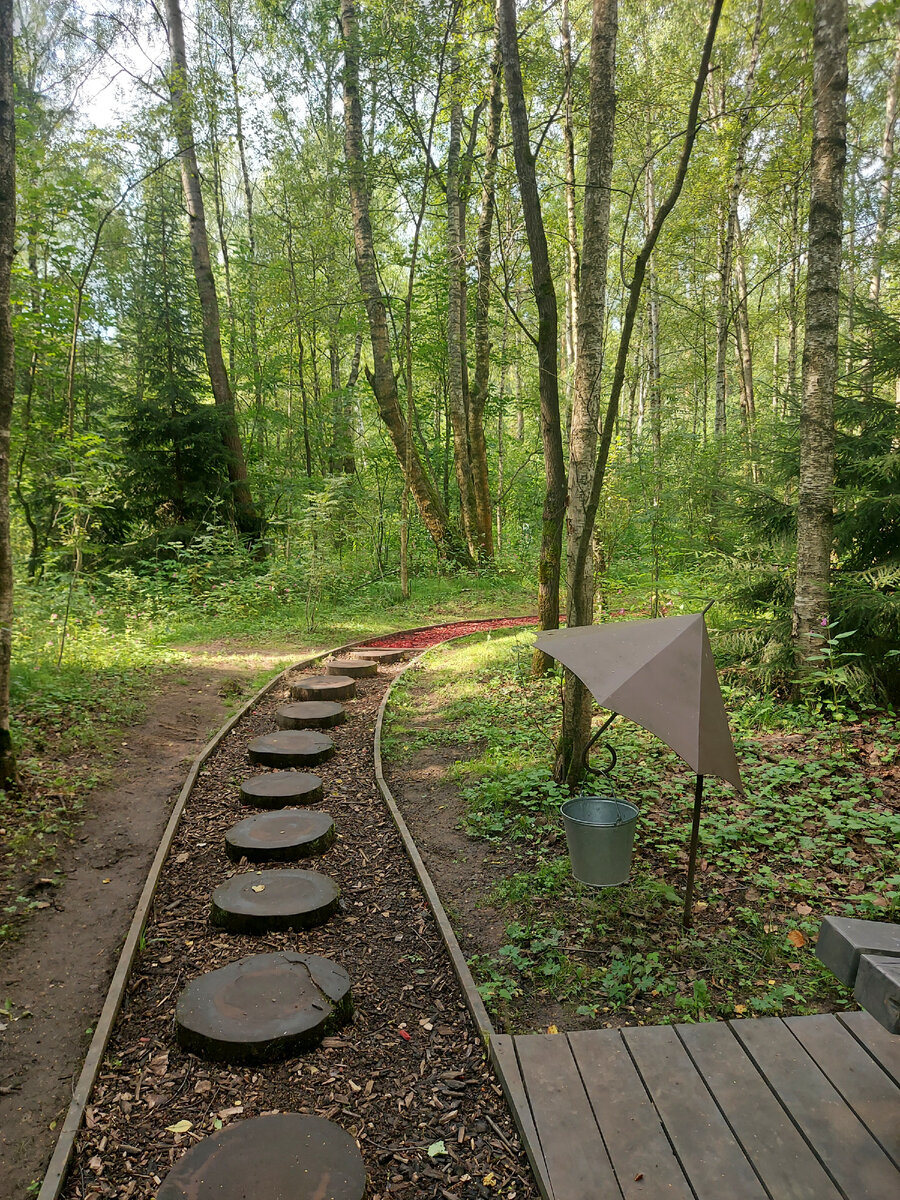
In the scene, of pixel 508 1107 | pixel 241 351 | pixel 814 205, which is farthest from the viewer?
pixel 241 351

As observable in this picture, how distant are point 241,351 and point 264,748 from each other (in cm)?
1689

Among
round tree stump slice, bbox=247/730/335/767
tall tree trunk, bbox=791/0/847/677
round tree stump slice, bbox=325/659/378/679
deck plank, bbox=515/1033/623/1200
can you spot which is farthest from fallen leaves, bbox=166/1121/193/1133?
round tree stump slice, bbox=325/659/378/679

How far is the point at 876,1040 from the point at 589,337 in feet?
15.2

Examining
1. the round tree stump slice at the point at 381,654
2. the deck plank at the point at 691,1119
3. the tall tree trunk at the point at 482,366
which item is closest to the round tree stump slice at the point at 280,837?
the deck plank at the point at 691,1119

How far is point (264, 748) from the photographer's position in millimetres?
6504

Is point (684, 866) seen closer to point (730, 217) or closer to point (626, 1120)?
point (626, 1120)

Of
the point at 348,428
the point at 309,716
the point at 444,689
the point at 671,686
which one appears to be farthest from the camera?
the point at 348,428

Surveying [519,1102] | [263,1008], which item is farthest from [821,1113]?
[263,1008]

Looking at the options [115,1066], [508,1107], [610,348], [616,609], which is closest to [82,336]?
[616,609]

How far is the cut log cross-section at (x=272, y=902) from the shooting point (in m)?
4.00

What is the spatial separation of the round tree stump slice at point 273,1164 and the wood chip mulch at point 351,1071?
A: 131 mm

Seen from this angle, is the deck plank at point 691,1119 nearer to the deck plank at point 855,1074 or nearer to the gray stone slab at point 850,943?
the deck plank at point 855,1074

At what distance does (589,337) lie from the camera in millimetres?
5305

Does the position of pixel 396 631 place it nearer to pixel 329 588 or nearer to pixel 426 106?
pixel 329 588
